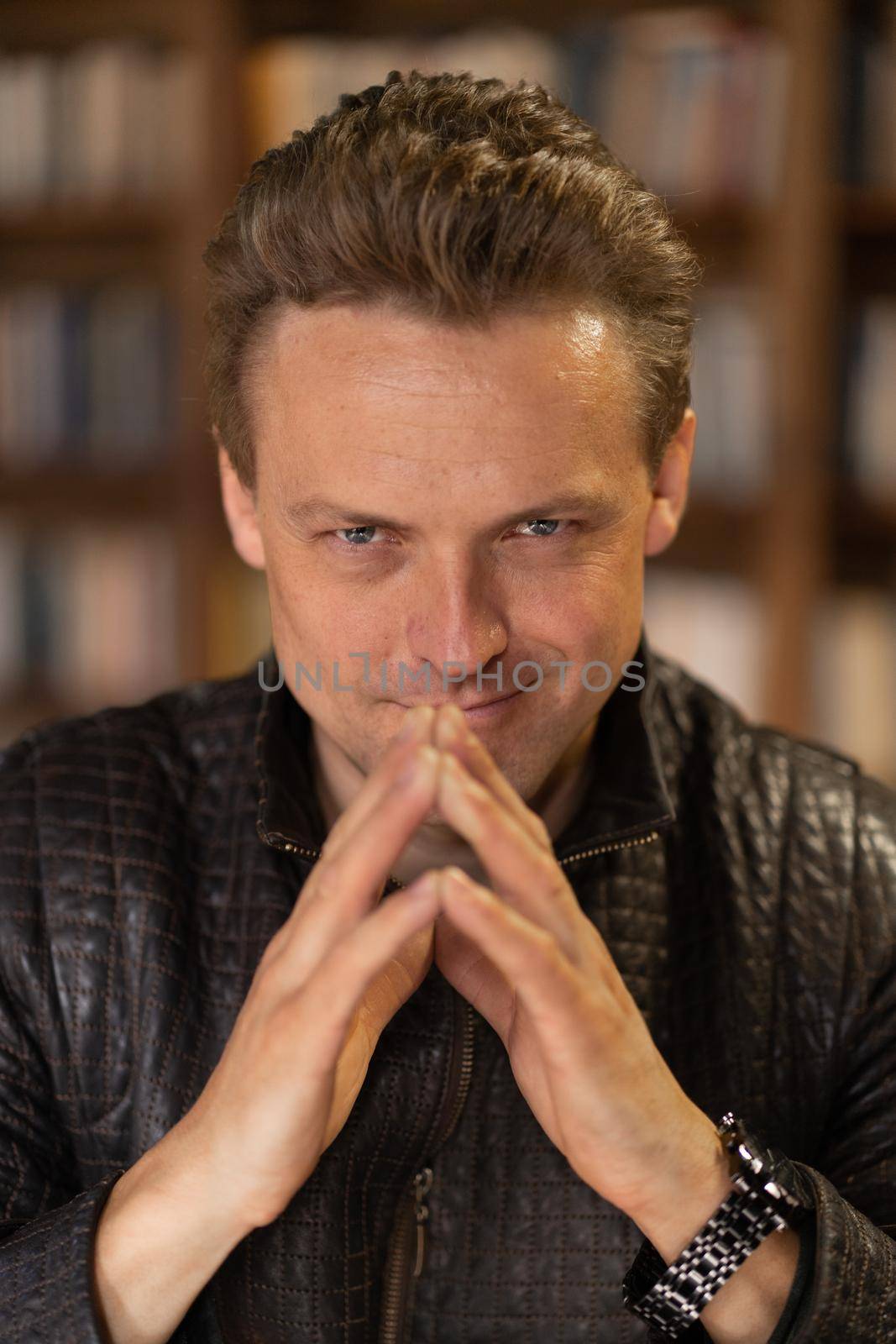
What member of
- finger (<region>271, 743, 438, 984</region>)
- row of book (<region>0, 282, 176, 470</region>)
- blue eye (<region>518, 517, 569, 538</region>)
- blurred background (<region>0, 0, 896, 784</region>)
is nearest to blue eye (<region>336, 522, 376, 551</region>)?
blue eye (<region>518, 517, 569, 538</region>)

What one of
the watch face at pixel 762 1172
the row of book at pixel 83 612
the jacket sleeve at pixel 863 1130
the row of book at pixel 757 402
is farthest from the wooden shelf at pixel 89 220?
the watch face at pixel 762 1172

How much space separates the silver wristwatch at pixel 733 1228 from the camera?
3.22ft

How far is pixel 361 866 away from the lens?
887mm

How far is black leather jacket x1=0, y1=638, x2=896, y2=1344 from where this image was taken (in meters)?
1.12

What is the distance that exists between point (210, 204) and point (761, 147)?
3.21 ft

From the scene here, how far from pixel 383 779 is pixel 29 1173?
51cm

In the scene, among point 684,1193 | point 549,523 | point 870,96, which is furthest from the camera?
point 870,96

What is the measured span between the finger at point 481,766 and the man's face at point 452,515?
11 cm

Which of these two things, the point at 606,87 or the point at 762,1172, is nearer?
the point at 762,1172

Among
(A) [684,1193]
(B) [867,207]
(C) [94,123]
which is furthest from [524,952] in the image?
(C) [94,123]

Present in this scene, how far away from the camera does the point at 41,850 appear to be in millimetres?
1237

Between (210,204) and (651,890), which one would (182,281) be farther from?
(651,890)

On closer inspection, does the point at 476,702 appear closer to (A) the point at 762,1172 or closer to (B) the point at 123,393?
(A) the point at 762,1172

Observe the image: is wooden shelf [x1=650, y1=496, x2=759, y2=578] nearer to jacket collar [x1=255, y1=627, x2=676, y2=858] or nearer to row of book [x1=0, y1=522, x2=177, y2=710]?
row of book [x1=0, y1=522, x2=177, y2=710]
